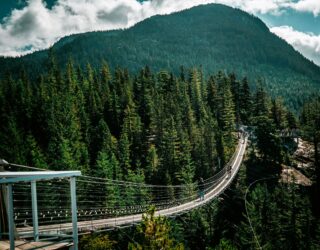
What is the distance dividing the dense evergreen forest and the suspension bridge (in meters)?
2.45

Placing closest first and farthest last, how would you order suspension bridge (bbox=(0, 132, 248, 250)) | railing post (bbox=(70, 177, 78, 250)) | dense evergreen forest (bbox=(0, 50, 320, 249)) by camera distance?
railing post (bbox=(70, 177, 78, 250)) < suspension bridge (bbox=(0, 132, 248, 250)) < dense evergreen forest (bbox=(0, 50, 320, 249))

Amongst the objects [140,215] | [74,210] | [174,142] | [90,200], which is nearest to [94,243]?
[140,215]

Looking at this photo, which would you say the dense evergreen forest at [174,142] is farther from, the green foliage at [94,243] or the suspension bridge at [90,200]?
the suspension bridge at [90,200]

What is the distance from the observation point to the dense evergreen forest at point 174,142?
4234cm

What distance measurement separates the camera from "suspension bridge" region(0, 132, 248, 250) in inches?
245

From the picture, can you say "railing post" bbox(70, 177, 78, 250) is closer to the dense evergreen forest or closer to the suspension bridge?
the suspension bridge

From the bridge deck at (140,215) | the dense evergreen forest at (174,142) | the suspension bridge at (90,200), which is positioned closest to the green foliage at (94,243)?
the dense evergreen forest at (174,142)

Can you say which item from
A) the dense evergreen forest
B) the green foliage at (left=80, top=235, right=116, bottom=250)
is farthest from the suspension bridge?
the dense evergreen forest

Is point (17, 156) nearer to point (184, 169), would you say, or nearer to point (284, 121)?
point (184, 169)

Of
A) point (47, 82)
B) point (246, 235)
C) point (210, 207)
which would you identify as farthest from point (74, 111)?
point (246, 235)

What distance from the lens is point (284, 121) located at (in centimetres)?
6694

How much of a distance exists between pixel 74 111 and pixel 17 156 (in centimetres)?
1916

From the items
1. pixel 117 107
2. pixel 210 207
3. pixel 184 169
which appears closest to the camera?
pixel 210 207

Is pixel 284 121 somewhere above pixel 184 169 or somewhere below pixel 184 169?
above
